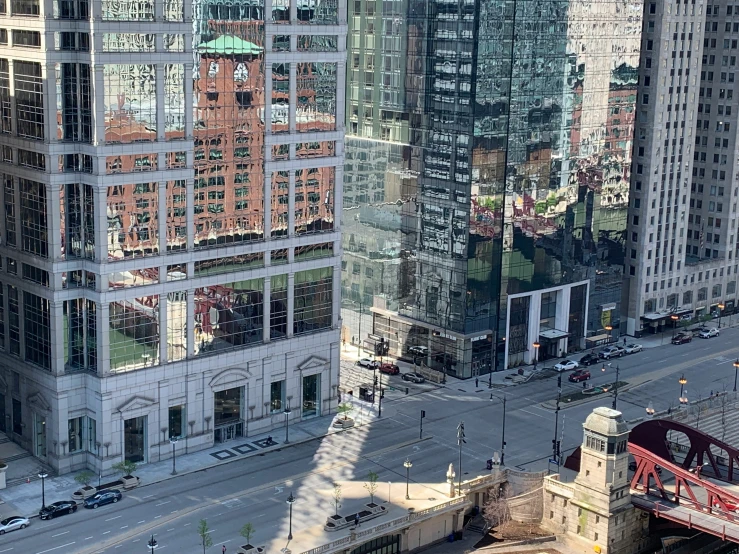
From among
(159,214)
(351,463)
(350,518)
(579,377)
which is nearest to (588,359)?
(579,377)

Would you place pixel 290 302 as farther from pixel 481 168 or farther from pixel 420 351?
pixel 481 168

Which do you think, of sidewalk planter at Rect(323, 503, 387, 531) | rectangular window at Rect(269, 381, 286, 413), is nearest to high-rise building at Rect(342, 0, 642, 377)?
rectangular window at Rect(269, 381, 286, 413)

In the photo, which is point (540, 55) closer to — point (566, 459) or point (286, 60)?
point (286, 60)

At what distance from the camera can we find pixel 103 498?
137500mm

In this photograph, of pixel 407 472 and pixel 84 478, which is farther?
pixel 407 472

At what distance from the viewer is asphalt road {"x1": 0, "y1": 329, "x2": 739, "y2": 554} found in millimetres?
131125

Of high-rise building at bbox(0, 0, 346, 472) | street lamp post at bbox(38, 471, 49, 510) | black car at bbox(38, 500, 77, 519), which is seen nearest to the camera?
black car at bbox(38, 500, 77, 519)

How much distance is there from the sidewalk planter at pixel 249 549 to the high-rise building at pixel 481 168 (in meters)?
63.7

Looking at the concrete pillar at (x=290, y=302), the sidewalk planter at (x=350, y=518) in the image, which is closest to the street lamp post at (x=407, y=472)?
the sidewalk planter at (x=350, y=518)

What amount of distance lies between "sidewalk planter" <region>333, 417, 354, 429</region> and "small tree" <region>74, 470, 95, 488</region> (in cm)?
3304

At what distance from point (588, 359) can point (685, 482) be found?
190 feet

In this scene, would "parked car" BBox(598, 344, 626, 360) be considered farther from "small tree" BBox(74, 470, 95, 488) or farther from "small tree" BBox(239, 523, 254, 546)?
"small tree" BBox(74, 470, 95, 488)

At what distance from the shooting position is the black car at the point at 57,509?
134 meters

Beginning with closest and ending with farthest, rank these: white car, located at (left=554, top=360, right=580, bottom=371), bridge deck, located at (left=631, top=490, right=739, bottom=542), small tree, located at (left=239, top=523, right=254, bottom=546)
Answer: small tree, located at (left=239, top=523, right=254, bottom=546) → bridge deck, located at (left=631, top=490, right=739, bottom=542) → white car, located at (left=554, top=360, right=580, bottom=371)
